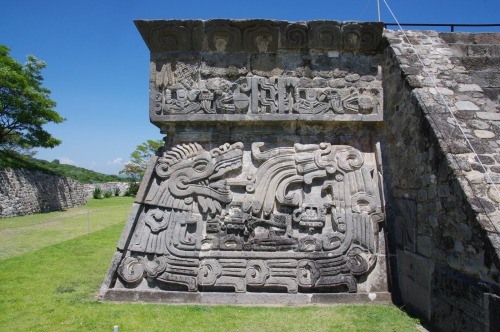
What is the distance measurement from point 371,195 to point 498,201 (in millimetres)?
1608

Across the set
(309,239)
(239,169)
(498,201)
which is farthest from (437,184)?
(239,169)

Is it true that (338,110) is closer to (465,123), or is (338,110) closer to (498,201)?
(465,123)

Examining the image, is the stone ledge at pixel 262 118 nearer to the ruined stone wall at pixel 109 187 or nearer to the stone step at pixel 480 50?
the stone step at pixel 480 50

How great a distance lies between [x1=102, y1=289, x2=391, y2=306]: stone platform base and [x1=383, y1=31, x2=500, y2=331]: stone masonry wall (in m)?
0.45

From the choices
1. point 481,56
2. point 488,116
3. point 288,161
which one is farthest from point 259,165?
point 481,56

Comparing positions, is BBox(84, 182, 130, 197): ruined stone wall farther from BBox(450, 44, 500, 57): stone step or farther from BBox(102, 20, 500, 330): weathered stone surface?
BBox(450, 44, 500, 57): stone step

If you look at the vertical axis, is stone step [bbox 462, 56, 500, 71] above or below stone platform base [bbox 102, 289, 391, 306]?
above

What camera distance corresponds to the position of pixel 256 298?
148 inches

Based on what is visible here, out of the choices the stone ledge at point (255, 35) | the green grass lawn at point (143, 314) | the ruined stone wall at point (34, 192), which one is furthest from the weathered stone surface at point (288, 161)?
the ruined stone wall at point (34, 192)

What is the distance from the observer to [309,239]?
13.0 ft

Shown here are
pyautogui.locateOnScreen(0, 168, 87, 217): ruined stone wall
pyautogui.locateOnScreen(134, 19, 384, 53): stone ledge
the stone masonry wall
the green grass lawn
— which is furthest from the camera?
pyautogui.locateOnScreen(0, 168, 87, 217): ruined stone wall

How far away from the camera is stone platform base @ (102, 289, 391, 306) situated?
3748mm

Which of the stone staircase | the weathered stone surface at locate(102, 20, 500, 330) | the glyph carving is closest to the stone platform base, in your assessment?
the weathered stone surface at locate(102, 20, 500, 330)

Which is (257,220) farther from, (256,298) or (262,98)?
(262,98)
